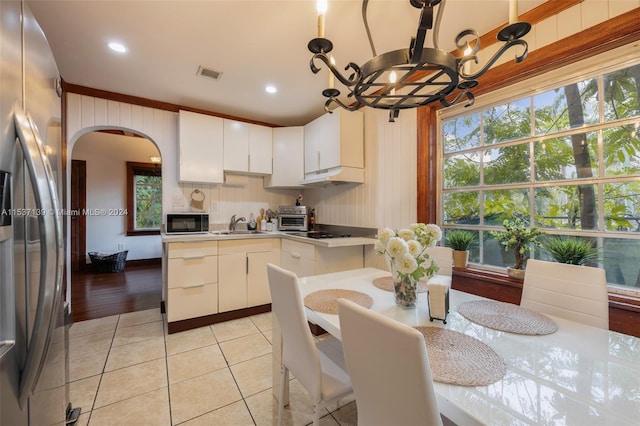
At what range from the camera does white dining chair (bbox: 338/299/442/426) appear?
24.5 inches

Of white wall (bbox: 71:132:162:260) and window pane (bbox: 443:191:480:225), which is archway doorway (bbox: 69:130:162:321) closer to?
white wall (bbox: 71:132:162:260)

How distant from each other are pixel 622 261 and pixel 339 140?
221 cm

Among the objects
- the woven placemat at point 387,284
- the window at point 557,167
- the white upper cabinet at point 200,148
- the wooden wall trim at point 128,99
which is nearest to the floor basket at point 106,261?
the white upper cabinet at point 200,148

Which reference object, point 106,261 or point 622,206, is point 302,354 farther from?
point 106,261

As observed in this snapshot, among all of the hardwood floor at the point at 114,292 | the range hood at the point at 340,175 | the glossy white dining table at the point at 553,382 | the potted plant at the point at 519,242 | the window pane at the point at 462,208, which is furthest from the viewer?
the hardwood floor at the point at 114,292

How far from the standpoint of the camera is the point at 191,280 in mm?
2646

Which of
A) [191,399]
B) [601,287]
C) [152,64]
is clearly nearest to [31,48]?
[152,64]

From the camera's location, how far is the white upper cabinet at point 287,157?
3406 millimetres

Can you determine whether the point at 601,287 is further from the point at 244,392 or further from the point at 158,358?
the point at 158,358

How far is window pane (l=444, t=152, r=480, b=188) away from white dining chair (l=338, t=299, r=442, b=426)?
1.89 metres

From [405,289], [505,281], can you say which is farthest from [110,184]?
[505,281]

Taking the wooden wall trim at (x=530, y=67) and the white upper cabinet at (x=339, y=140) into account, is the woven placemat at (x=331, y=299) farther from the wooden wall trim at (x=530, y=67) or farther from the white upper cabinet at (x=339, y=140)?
the white upper cabinet at (x=339, y=140)

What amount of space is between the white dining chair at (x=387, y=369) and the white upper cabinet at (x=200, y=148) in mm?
2778

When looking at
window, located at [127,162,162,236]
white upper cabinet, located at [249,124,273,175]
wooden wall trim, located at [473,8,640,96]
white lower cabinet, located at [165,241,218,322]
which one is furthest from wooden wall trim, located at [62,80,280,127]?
window, located at [127,162,162,236]
